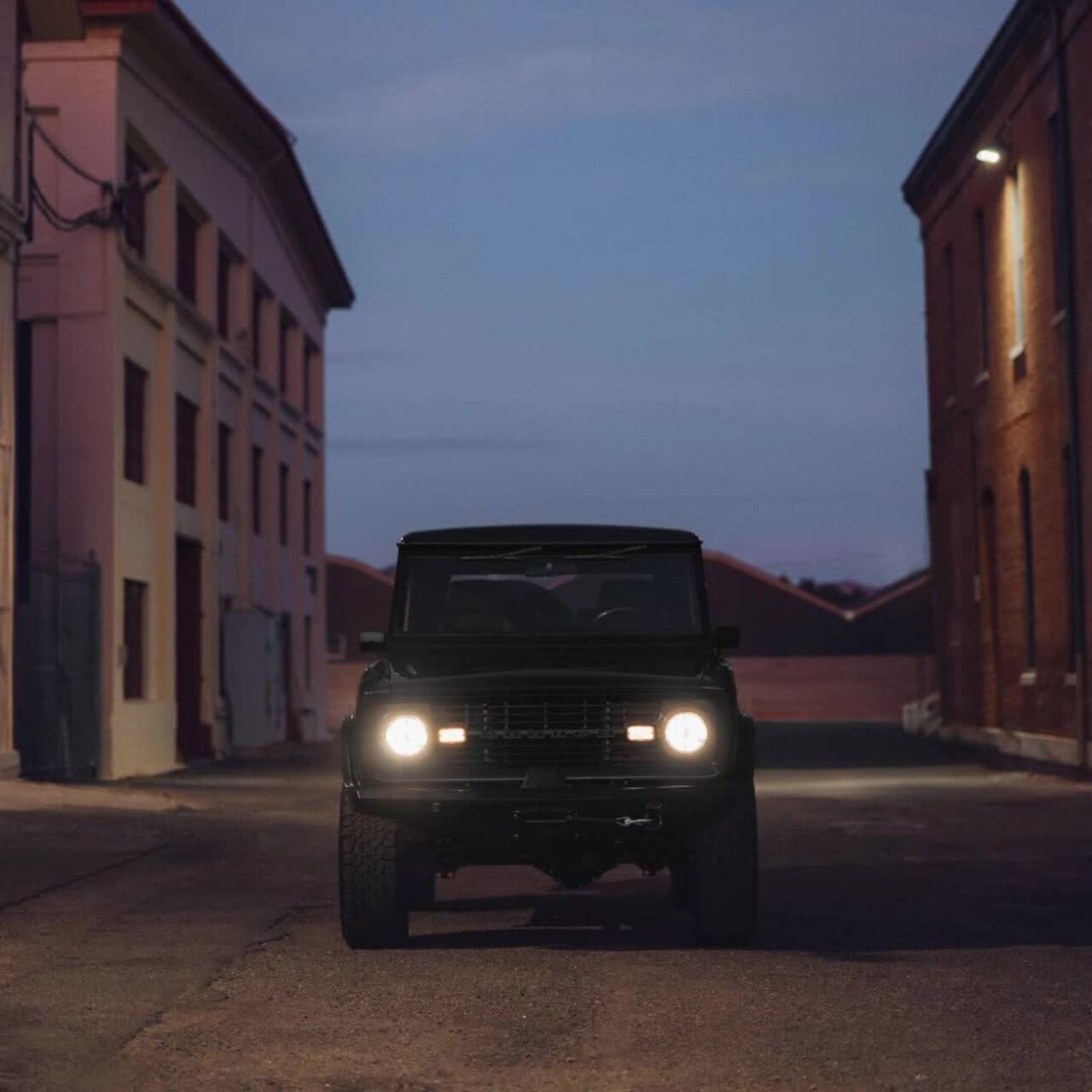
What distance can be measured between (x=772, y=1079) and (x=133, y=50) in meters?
24.9

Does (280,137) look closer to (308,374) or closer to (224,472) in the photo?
(224,472)

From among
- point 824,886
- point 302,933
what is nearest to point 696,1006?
point 302,933

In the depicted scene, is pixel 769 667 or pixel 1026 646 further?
pixel 769 667

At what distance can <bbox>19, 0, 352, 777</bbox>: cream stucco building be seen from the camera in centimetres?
2778

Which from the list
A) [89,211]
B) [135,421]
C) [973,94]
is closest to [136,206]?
[135,421]

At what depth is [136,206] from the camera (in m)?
30.9

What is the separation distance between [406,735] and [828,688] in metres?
63.2

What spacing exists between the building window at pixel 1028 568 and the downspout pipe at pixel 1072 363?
119 inches

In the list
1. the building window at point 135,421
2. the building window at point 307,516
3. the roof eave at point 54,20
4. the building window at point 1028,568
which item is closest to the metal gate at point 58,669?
the building window at point 135,421

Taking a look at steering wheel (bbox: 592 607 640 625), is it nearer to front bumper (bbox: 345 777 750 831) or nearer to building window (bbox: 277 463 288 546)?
front bumper (bbox: 345 777 750 831)

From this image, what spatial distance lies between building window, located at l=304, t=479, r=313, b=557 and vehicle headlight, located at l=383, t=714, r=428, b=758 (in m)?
39.2

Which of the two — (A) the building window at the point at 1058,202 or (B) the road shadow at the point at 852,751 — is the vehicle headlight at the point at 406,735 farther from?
(B) the road shadow at the point at 852,751

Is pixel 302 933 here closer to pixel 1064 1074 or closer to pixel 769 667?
pixel 1064 1074

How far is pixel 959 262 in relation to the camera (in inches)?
1388
